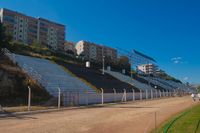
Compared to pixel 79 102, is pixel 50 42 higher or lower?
higher

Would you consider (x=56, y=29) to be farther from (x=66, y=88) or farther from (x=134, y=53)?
(x=66, y=88)

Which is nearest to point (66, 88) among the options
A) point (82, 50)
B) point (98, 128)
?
point (98, 128)

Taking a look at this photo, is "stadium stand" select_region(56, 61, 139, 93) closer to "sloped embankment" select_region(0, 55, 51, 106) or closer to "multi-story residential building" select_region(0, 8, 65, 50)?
"sloped embankment" select_region(0, 55, 51, 106)

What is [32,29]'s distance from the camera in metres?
112

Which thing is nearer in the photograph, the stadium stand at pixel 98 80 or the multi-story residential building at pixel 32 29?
the stadium stand at pixel 98 80

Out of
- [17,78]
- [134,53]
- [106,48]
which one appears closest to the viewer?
[17,78]

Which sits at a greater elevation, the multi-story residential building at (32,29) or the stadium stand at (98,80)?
the multi-story residential building at (32,29)

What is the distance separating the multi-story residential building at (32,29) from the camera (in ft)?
343

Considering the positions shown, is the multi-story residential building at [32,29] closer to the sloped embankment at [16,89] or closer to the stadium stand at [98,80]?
the stadium stand at [98,80]

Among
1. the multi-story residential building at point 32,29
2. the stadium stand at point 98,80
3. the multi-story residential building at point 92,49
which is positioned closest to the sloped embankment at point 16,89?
→ the stadium stand at point 98,80

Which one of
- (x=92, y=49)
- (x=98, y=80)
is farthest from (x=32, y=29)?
(x=98, y=80)

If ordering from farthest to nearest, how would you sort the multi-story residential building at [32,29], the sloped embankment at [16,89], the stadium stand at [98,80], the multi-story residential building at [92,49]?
the multi-story residential building at [92,49] → the multi-story residential building at [32,29] → the stadium stand at [98,80] → the sloped embankment at [16,89]

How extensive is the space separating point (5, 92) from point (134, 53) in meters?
58.0

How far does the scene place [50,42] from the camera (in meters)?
119
